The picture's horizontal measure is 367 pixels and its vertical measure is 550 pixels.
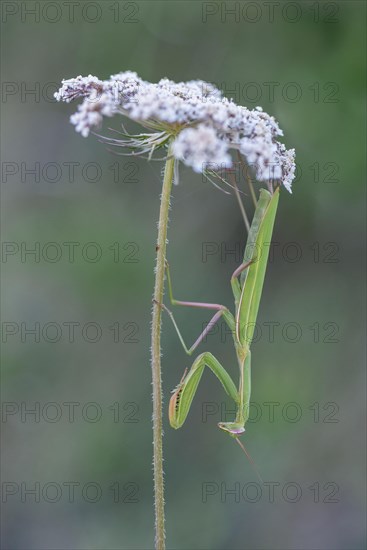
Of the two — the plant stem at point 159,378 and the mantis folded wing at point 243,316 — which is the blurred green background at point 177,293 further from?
the plant stem at point 159,378

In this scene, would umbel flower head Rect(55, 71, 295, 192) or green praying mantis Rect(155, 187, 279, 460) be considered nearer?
umbel flower head Rect(55, 71, 295, 192)

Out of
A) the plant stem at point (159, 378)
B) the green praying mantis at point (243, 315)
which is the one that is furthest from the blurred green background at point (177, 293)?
the plant stem at point (159, 378)

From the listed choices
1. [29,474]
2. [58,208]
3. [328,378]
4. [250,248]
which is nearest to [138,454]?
[29,474]

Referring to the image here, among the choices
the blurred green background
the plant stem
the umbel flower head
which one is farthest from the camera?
the blurred green background

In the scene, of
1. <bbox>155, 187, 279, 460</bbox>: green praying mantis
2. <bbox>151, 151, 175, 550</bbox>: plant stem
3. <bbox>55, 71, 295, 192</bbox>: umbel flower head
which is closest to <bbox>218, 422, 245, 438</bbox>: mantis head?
<bbox>155, 187, 279, 460</bbox>: green praying mantis

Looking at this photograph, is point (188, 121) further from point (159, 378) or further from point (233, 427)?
point (233, 427)

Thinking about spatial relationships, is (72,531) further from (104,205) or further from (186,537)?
(104,205)

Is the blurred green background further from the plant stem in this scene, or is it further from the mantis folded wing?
the plant stem

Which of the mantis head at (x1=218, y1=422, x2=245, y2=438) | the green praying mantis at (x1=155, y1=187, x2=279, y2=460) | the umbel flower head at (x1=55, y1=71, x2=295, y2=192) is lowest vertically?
the mantis head at (x1=218, y1=422, x2=245, y2=438)
